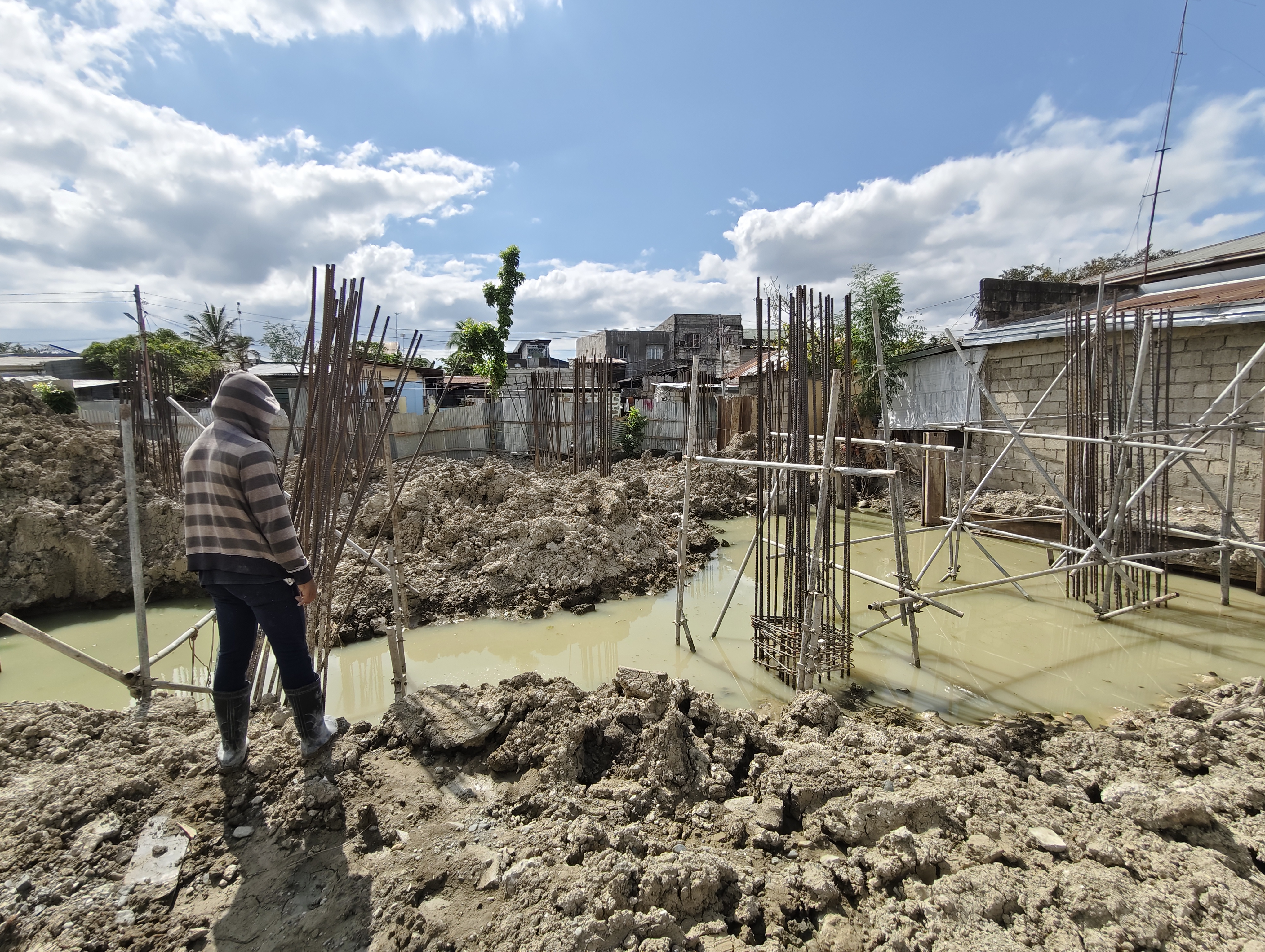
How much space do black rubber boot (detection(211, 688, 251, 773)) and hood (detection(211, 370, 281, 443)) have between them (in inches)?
41.1

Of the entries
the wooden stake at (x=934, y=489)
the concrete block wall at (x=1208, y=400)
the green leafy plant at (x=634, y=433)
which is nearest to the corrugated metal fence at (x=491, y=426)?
the green leafy plant at (x=634, y=433)

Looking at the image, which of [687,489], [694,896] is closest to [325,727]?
[694,896]

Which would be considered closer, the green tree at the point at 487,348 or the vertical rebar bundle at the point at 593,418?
the vertical rebar bundle at the point at 593,418

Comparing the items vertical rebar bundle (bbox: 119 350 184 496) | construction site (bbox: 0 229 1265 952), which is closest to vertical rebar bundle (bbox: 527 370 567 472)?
construction site (bbox: 0 229 1265 952)

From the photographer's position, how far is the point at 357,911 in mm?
1948

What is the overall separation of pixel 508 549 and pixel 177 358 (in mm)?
19817

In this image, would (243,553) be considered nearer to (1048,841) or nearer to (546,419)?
(1048,841)

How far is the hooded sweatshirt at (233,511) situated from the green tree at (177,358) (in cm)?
1236

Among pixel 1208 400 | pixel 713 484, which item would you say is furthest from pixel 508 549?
pixel 1208 400

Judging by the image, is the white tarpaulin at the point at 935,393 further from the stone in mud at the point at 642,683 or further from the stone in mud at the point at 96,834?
the stone in mud at the point at 96,834

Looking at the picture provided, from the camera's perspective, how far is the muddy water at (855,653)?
4.39 metres

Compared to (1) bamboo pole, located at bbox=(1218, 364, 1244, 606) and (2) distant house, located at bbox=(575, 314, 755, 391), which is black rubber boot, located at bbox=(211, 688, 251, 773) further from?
(2) distant house, located at bbox=(575, 314, 755, 391)

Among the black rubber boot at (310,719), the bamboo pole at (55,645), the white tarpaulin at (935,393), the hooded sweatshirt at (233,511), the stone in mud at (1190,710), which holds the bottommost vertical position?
the stone in mud at (1190,710)

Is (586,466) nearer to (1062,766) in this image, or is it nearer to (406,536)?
(406,536)
